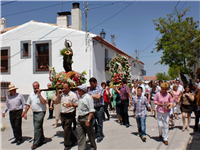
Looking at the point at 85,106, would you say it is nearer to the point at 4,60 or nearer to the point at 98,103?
the point at 98,103

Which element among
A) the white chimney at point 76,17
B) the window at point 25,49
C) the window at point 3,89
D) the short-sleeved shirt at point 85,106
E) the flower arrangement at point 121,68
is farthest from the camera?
the window at point 3,89

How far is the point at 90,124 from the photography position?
15.8ft

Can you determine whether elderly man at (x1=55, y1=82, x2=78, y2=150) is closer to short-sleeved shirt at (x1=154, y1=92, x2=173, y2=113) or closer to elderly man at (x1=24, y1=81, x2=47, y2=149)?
elderly man at (x1=24, y1=81, x2=47, y2=149)

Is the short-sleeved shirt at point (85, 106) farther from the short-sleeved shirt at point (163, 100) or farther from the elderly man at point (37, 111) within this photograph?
the short-sleeved shirt at point (163, 100)

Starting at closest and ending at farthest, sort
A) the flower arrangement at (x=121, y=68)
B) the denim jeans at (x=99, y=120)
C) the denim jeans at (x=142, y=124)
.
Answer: the denim jeans at (x=142, y=124), the denim jeans at (x=99, y=120), the flower arrangement at (x=121, y=68)

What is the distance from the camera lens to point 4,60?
53.5 ft

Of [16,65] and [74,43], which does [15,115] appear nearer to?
[74,43]

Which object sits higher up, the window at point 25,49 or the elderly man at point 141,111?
the window at point 25,49

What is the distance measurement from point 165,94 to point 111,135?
226 centimetres

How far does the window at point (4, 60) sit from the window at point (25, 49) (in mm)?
1365

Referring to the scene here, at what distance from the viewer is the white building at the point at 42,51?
14.3 metres

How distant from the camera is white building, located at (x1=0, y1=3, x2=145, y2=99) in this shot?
14.3m

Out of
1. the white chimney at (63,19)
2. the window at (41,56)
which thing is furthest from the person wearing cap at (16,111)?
the white chimney at (63,19)

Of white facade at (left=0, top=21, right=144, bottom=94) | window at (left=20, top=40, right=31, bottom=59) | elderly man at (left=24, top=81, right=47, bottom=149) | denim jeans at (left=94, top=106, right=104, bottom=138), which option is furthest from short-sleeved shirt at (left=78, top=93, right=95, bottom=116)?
window at (left=20, top=40, right=31, bottom=59)
